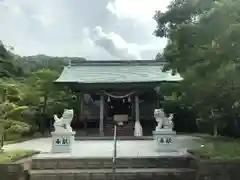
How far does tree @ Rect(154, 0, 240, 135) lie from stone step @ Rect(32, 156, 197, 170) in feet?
8.10

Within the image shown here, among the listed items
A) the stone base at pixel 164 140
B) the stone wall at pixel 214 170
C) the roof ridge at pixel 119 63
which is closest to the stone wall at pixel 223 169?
the stone wall at pixel 214 170

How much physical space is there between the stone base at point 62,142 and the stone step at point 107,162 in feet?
6.91

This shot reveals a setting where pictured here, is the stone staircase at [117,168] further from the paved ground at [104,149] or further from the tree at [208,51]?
the tree at [208,51]

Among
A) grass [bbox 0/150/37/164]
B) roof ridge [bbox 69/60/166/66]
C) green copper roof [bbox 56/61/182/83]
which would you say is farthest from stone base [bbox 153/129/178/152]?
roof ridge [bbox 69/60/166/66]

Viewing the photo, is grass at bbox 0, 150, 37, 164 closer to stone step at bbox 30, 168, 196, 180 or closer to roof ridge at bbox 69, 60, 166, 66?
stone step at bbox 30, 168, 196, 180

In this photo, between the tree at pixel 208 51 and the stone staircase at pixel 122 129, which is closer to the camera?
the tree at pixel 208 51

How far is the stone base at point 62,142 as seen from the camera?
1221 centimetres

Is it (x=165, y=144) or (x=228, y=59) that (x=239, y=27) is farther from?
(x=165, y=144)

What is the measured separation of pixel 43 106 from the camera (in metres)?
23.2

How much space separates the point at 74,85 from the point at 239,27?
16301mm

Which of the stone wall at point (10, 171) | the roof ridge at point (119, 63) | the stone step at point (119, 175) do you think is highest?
the roof ridge at point (119, 63)

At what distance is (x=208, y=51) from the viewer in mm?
8383

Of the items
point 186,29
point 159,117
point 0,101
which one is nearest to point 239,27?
point 186,29

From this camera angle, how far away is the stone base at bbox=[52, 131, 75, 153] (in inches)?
481
